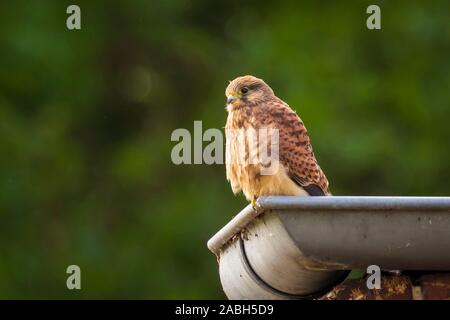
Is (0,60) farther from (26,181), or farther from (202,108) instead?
(202,108)

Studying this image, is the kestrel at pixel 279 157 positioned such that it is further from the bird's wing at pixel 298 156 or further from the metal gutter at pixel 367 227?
the metal gutter at pixel 367 227

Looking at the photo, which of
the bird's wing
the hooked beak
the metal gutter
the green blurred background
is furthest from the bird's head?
the green blurred background

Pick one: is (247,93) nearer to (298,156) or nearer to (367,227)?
(298,156)

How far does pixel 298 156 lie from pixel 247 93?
550 mm

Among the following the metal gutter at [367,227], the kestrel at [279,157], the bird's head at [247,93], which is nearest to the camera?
the metal gutter at [367,227]

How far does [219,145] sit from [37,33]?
4.84 meters

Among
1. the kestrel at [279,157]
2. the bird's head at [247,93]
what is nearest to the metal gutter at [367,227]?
the kestrel at [279,157]

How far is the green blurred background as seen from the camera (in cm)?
1048

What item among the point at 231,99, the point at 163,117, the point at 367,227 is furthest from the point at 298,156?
the point at 163,117

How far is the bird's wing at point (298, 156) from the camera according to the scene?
14.9 feet

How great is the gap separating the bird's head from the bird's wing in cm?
21

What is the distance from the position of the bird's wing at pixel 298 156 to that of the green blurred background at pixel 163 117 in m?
5.25

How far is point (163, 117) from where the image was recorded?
459 inches
